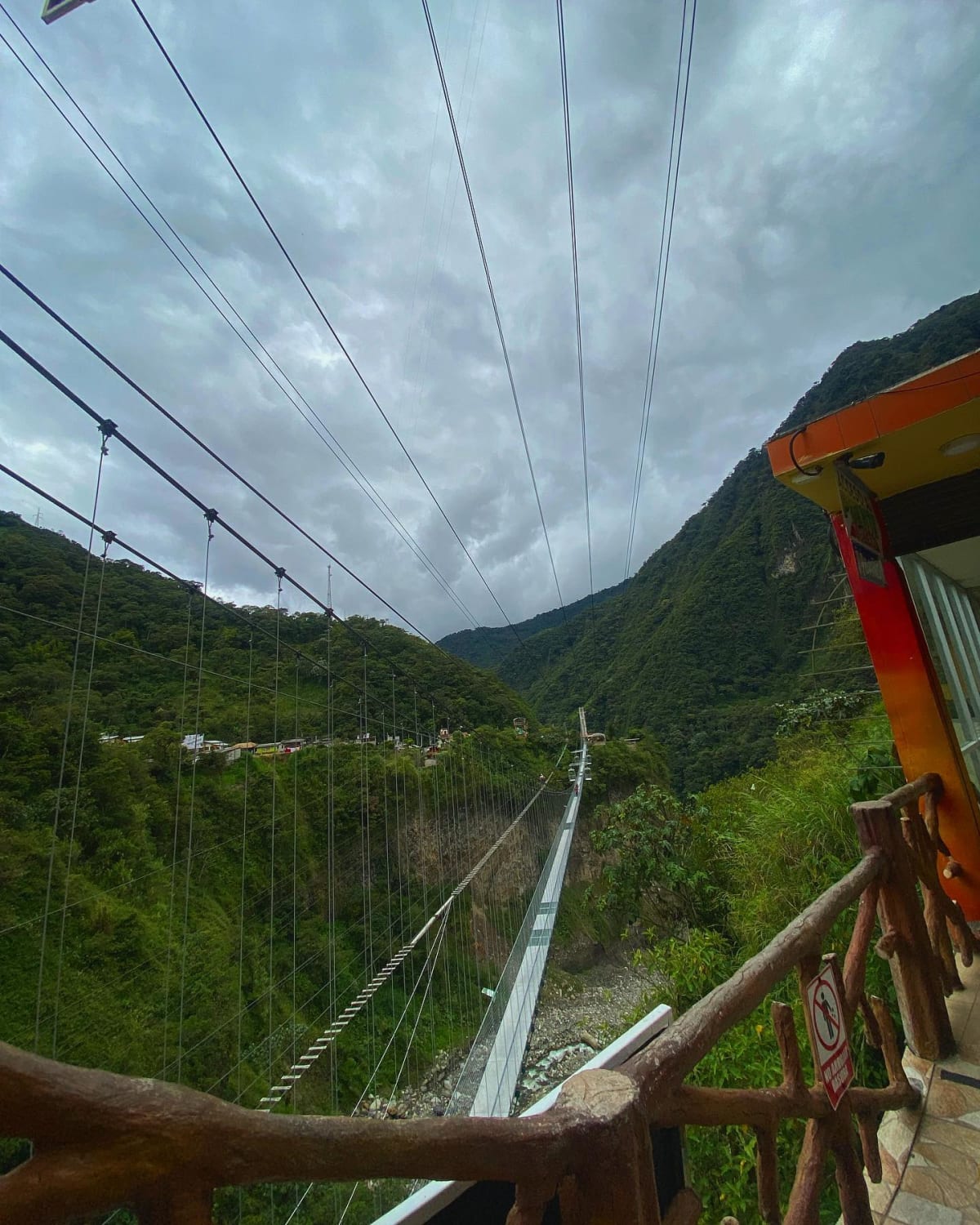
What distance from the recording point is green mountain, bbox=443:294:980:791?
2033 cm

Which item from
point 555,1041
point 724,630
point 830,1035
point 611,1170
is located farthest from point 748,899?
point 724,630

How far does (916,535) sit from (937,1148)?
7.12 ft

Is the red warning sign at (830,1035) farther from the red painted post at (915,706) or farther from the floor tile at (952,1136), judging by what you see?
the red painted post at (915,706)

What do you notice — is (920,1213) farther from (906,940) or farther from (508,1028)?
(508,1028)

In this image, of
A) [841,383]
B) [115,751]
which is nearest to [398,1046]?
[115,751]

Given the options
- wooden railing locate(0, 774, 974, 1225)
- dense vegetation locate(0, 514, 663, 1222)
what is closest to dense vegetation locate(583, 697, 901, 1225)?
wooden railing locate(0, 774, 974, 1225)

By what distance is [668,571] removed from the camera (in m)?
39.7

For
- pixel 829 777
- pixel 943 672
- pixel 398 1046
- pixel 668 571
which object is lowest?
pixel 398 1046

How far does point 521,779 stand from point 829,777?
1314 centimetres

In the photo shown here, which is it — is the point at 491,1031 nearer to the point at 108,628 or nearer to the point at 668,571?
the point at 108,628

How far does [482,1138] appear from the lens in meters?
0.49

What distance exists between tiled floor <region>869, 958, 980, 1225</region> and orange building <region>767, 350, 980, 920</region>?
2.95ft

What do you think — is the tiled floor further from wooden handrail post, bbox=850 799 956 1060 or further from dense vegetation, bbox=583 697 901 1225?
dense vegetation, bbox=583 697 901 1225

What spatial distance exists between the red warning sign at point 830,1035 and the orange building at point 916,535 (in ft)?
4.98
